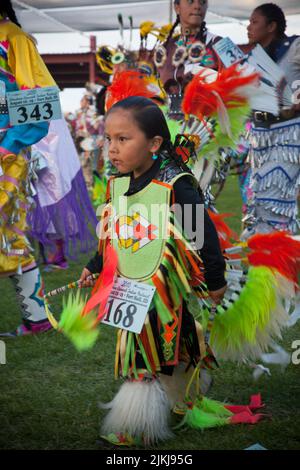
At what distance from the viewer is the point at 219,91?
2.42m

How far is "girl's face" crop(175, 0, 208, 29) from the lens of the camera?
392 centimetres

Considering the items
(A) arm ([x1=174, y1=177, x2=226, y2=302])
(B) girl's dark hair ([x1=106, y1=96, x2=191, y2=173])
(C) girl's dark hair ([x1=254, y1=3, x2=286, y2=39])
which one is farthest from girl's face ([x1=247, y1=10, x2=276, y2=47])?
(A) arm ([x1=174, y1=177, x2=226, y2=302])

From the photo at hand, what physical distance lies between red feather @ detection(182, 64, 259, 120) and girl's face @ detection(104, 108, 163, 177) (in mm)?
245

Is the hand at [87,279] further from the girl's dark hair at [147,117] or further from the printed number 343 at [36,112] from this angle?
the printed number 343 at [36,112]

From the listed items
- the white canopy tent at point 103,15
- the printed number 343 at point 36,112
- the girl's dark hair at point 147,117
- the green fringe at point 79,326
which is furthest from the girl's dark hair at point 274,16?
the white canopy tent at point 103,15

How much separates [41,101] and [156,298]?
126cm

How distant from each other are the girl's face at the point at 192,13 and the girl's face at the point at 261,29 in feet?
1.28

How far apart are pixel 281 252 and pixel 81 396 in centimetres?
105

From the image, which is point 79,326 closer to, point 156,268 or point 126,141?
point 156,268

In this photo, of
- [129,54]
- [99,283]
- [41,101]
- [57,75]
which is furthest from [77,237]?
[57,75]

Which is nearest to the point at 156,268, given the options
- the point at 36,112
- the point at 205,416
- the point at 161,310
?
the point at 161,310

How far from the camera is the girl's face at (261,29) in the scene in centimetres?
417

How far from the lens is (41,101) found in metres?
3.09
